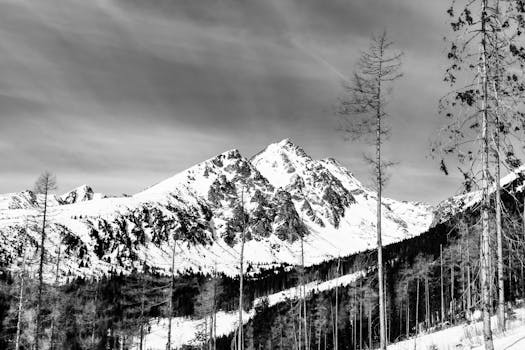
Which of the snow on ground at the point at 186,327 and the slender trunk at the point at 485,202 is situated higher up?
the slender trunk at the point at 485,202

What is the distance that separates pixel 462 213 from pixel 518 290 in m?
56.0

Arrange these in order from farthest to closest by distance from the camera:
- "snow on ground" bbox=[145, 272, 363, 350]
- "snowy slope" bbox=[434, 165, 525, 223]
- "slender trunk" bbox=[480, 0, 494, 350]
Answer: "snow on ground" bbox=[145, 272, 363, 350] → "snowy slope" bbox=[434, 165, 525, 223] → "slender trunk" bbox=[480, 0, 494, 350]

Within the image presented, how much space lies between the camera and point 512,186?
14.5m

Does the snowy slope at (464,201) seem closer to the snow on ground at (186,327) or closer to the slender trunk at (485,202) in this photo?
the slender trunk at (485,202)

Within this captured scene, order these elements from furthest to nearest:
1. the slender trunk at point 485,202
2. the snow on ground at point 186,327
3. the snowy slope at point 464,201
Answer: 1. the snow on ground at point 186,327
2. the snowy slope at point 464,201
3. the slender trunk at point 485,202

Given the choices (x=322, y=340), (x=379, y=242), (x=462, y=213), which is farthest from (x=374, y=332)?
(x=462, y=213)

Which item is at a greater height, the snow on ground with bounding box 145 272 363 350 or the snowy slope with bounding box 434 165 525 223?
the snowy slope with bounding box 434 165 525 223

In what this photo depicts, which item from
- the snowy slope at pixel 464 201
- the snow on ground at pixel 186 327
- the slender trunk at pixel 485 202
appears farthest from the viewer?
the snow on ground at pixel 186 327

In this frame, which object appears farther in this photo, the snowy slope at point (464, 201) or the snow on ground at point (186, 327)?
the snow on ground at point (186, 327)

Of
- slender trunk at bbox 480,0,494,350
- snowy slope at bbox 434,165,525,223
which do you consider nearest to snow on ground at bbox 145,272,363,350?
snowy slope at bbox 434,165,525,223

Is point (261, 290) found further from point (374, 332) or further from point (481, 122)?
point (481, 122)

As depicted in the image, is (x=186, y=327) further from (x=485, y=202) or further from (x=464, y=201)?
(x=485, y=202)

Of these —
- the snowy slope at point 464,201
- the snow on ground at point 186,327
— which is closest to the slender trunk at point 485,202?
the snowy slope at point 464,201

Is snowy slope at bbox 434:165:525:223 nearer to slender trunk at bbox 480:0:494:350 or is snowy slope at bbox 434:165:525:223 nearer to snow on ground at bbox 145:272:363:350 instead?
slender trunk at bbox 480:0:494:350
